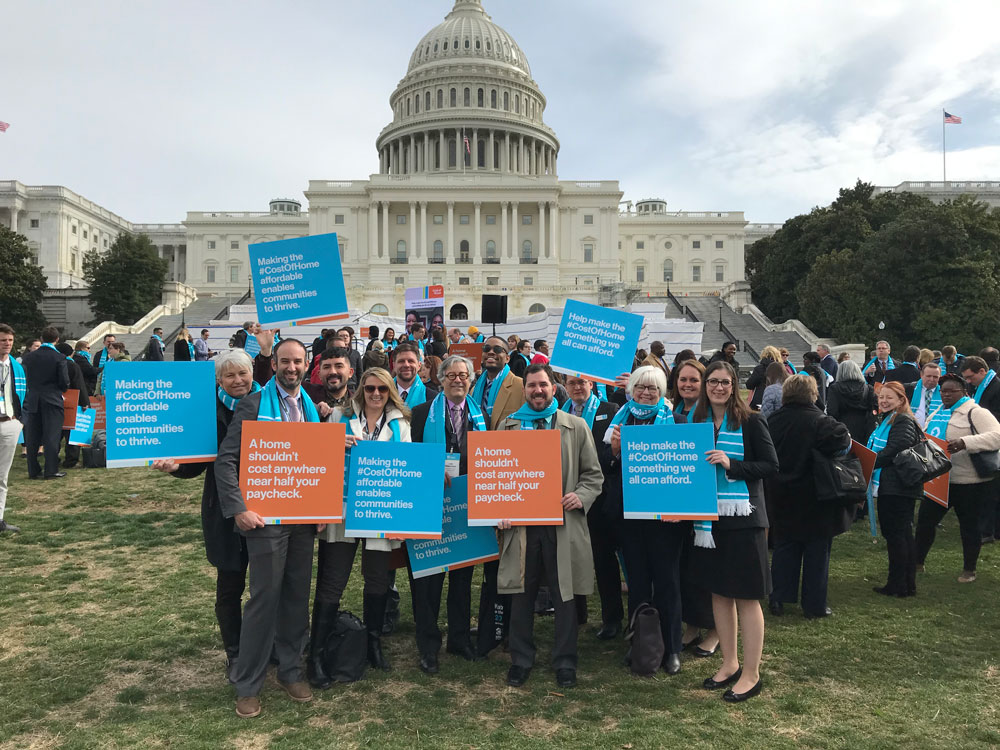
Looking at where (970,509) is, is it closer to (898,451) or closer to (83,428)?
(898,451)

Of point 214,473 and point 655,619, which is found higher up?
point 214,473

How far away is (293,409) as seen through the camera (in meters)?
4.98

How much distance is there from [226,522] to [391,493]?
1.11 metres

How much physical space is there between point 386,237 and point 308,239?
72.5 meters

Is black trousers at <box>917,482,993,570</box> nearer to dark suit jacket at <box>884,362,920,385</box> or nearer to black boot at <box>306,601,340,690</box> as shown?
dark suit jacket at <box>884,362,920,385</box>

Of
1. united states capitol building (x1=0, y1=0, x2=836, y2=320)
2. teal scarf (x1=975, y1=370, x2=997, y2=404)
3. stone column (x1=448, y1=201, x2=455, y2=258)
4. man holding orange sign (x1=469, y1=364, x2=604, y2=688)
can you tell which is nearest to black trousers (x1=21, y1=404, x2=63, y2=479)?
man holding orange sign (x1=469, y1=364, x2=604, y2=688)

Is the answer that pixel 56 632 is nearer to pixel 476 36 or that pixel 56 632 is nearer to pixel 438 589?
pixel 438 589

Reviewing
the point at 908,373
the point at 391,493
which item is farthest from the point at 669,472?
the point at 908,373

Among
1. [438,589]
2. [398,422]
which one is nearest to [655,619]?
[438,589]

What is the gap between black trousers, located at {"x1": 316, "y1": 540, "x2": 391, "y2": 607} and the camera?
5094 millimetres

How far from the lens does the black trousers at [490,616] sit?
569 cm

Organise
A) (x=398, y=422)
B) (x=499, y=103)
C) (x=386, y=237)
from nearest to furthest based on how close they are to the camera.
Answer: (x=398, y=422)
(x=386, y=237)
(x=499, y=103)

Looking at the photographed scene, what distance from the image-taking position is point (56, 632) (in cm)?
593

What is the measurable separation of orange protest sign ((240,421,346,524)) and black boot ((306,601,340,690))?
2.73 feet
